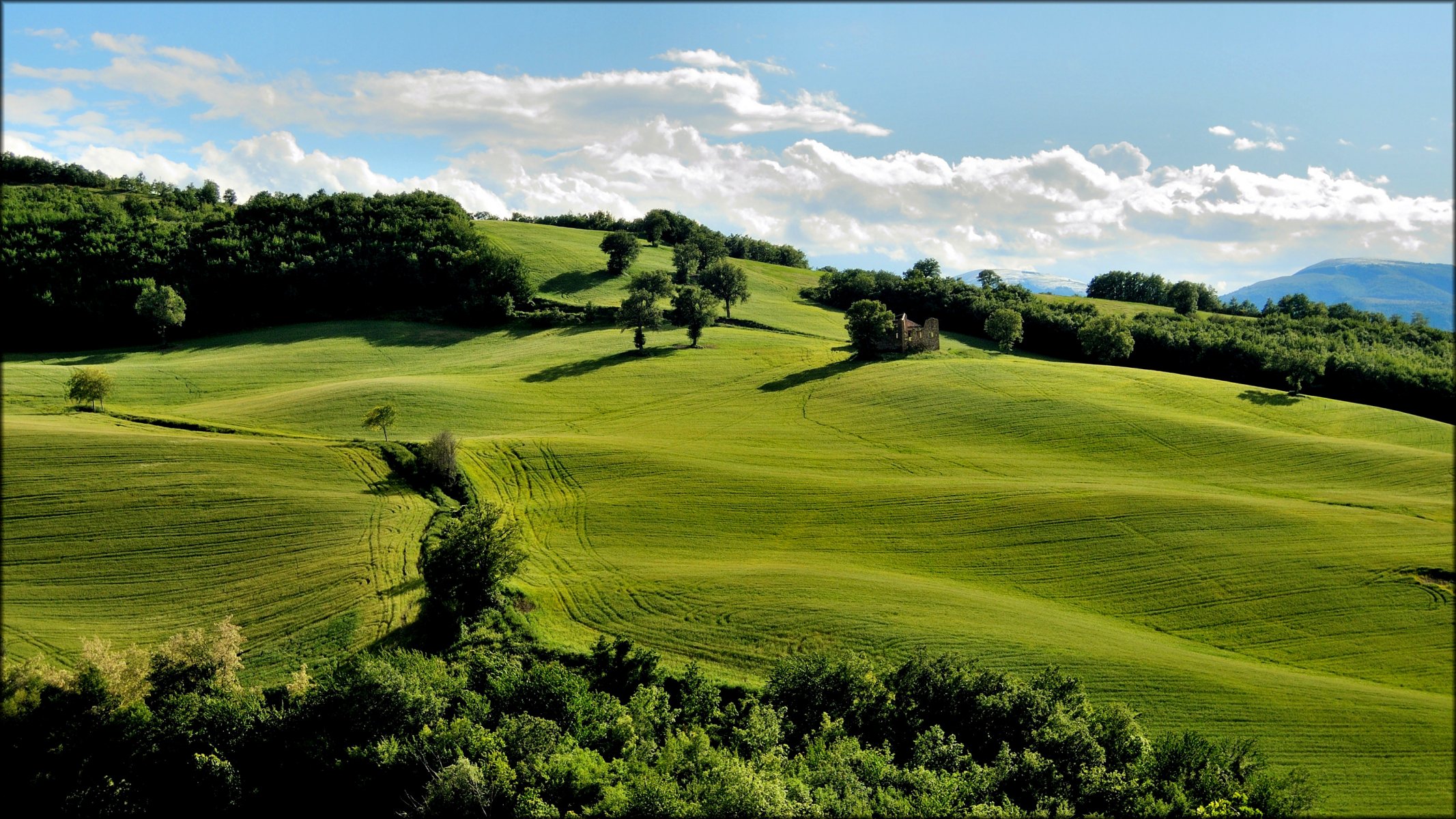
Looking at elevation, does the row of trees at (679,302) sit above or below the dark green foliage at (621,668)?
above

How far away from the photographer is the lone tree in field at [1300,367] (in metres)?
83.3

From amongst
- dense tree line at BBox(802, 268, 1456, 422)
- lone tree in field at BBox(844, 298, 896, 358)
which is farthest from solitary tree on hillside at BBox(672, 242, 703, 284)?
lone tree in field at BBox(844, 298, 896, 358)

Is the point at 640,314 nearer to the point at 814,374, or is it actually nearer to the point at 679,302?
the point at 679,302

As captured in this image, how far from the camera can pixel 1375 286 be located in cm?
15612

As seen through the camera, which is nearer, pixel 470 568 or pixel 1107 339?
pixel 470 568

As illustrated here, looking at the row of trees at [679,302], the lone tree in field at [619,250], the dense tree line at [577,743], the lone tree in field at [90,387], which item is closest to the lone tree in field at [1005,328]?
the row of trees at [679,302]

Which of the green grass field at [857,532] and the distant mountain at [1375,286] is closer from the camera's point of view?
the green grass field at [857,532]

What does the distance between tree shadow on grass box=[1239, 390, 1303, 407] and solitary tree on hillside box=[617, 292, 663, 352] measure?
7515cm

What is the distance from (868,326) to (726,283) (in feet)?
123

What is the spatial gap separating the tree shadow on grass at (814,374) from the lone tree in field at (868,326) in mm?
2063

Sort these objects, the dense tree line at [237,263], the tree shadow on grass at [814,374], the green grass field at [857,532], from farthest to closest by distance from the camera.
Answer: the dense tree line at [237,263], the tree shadow on grass at [814,374], the green grass field at [857,532]

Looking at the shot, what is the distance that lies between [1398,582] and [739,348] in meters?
80.6

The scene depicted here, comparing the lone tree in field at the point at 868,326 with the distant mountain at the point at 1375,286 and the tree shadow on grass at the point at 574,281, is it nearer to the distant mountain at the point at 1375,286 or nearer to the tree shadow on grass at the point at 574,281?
the tree shadow on grass at the point at 574,281

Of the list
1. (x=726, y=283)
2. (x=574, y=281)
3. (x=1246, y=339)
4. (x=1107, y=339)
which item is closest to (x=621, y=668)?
(x=1107, y=339)
